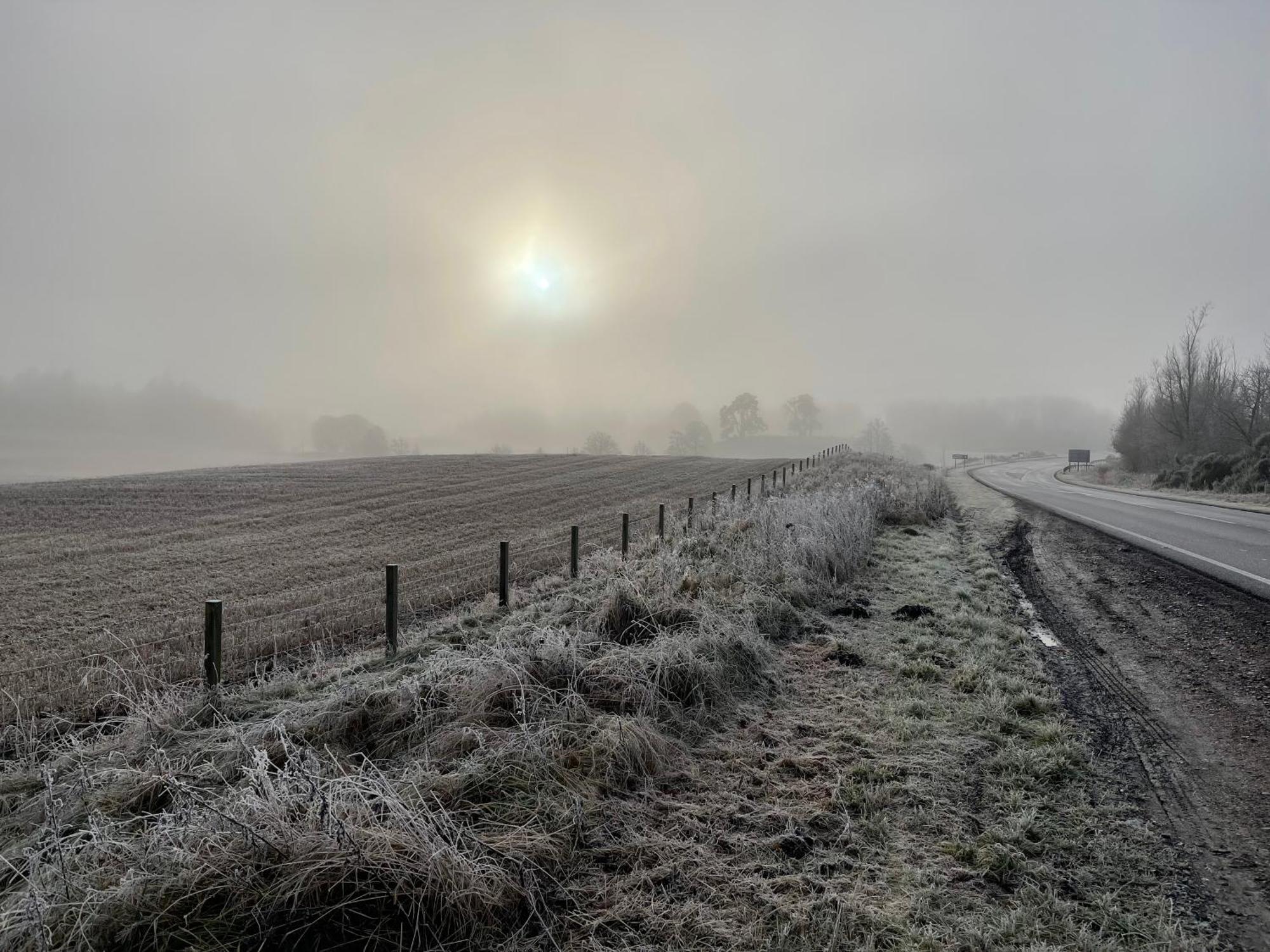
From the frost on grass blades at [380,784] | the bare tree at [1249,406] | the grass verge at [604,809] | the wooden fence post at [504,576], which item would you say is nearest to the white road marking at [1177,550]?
the grass verge at [604,809]

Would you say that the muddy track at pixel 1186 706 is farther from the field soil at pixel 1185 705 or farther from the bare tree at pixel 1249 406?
the bare tree at pixel 1249 406

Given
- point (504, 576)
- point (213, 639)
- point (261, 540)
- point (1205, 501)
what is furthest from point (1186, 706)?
point (1205, 501)

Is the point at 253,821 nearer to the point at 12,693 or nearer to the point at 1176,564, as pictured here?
the point at 12,693

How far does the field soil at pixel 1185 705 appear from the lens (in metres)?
3.26

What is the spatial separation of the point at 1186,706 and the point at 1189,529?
41.1ft

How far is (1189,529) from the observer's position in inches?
574

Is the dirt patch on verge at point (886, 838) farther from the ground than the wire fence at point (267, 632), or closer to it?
farther from the ground

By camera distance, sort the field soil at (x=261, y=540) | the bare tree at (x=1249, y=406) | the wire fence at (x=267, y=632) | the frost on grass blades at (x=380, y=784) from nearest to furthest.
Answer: the frost on grass blades at (x=380, y=784)
the wire fence at (x=267, y=632)
the field soil at (x=261, y=540)
the bare tree at (x=1249, y=406)

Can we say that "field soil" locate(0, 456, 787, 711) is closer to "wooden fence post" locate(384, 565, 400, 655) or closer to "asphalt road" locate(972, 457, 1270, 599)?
"wooden fence post" locate(384, 565, 400, 655)

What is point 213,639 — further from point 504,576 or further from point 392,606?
point 504,576

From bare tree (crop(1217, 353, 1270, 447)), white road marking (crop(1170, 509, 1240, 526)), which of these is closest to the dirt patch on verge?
white road marking (crop(1170, 509, 1240, 526))

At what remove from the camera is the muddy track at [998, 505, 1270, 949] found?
325cm

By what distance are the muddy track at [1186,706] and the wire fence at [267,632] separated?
720 cm

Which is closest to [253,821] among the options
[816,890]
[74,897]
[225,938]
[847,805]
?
[225,938]
